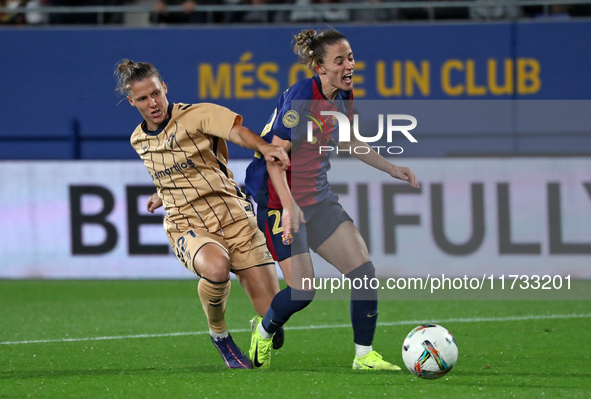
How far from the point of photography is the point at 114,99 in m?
11.6

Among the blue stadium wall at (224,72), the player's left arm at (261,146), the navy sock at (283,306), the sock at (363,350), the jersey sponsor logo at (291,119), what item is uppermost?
the blue stadium wall at (224,72)

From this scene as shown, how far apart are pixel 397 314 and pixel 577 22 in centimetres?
628

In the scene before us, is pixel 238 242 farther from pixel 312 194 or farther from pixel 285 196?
pixel 285 196

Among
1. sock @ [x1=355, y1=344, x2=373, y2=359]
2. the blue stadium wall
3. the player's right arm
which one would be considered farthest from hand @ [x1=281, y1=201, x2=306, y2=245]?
the blue stadium wall

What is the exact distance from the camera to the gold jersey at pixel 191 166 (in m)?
4.52

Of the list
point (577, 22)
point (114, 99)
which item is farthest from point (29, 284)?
point (577, 22)

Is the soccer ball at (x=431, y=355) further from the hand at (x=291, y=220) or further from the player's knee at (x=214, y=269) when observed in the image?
the player's knee at (x=214, y=269)

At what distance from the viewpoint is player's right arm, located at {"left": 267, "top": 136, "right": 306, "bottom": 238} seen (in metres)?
3.97

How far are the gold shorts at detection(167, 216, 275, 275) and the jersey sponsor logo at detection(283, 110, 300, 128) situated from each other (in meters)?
0.85

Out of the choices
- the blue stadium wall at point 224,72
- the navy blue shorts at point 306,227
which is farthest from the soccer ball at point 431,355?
the blue stadium wall at point 224,72

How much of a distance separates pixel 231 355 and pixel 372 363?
0.81 meters

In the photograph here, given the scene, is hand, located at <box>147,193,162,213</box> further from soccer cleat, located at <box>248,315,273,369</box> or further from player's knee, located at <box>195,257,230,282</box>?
soccer cleat, located at <box>248,315,273,369</box>

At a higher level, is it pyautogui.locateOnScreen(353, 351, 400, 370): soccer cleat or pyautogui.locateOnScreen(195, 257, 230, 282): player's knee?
pyautogui.locateOnScreen(195, 257, 230, 282): player's knee

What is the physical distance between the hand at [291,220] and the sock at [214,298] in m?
0.51
